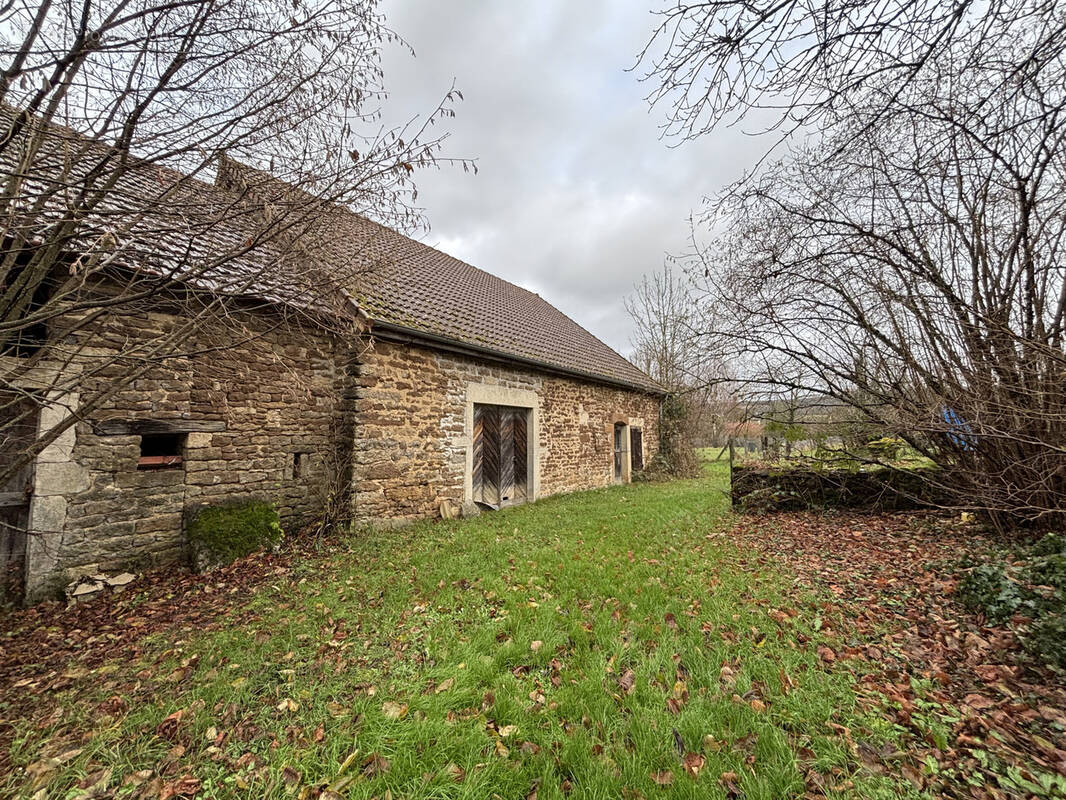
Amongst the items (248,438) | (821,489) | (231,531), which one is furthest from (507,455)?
(821,489)

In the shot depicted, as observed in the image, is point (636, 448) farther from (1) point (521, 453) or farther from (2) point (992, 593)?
(2) point (992, 593)

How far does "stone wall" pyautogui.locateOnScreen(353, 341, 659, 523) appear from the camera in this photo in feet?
20.2

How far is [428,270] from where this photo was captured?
10117 mm

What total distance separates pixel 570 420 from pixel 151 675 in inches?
332

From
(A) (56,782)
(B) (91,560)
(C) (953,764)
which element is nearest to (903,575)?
(C) (953,764)

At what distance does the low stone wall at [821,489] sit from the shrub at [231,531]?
296 inches

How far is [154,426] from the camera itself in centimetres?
471

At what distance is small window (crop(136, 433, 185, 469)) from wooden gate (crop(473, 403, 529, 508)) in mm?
4245

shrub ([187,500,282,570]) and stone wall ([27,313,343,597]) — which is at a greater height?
stone wall ([27,313,343,597])

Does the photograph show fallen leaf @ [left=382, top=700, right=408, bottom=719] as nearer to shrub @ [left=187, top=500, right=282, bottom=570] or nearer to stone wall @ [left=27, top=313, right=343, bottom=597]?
stone wall @ [left=27, top=313, right=343, bottom=597]

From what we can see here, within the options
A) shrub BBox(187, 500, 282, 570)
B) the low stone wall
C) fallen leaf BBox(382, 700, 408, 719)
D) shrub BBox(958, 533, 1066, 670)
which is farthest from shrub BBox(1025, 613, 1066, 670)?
shrub BBox(187, 500, 282, 570)

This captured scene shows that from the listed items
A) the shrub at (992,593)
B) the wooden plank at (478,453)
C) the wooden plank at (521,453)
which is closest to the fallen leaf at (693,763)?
the shrub at (992,593)

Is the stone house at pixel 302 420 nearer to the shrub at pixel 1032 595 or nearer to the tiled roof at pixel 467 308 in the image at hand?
the tiled roof at pixel 467 308

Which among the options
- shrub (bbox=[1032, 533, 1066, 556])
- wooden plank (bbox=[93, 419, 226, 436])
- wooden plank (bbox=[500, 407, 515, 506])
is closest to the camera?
shrub (bbox=[1032, 533, 1066, 556])
